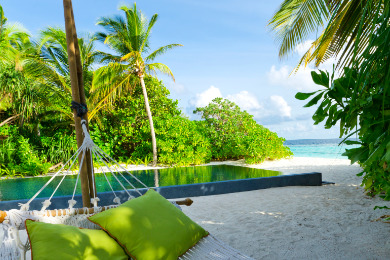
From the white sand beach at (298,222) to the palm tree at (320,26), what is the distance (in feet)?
5.03

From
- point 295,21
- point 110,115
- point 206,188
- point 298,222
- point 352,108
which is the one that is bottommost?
point 298,222

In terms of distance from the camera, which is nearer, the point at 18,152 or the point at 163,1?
the point at 18,152

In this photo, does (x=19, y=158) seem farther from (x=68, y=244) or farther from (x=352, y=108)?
(x=352, y=108)

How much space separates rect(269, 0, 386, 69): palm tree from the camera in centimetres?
307

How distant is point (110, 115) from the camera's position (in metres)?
8.29

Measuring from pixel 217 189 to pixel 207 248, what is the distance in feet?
8.10

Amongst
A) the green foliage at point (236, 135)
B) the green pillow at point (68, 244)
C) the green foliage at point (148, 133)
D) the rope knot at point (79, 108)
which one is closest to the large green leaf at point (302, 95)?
the green pillow at point (68, 244)

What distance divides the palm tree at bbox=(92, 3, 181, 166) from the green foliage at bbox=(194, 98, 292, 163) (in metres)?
1.79

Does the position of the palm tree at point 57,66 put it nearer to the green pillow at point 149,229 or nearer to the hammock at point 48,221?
the hammock at point 48,221

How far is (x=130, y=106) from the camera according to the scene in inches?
320

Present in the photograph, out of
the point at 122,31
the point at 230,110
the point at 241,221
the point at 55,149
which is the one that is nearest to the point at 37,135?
the point at 55,149

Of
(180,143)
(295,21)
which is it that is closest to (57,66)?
(180,143)

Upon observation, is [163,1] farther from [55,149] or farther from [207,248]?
[207,248]

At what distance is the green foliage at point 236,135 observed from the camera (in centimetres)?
732
